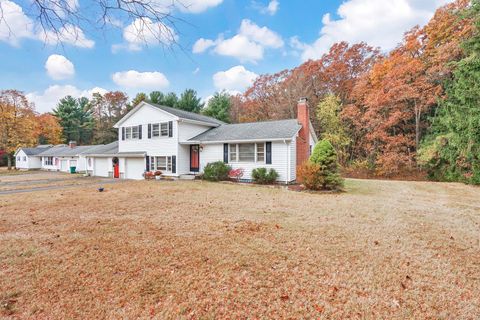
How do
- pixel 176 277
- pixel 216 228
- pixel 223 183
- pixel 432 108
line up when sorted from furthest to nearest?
pixel 432 108 → pixel 223 183 → pixel 216 228 → pixel 176 277

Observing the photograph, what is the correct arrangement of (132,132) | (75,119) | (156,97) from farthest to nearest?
(75,119) < (156,97) < (132,132)

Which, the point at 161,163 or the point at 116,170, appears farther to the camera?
the point at 116,170

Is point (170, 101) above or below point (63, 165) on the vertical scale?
above

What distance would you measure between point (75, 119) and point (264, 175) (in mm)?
43991

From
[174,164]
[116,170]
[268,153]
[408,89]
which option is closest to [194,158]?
[174,164]

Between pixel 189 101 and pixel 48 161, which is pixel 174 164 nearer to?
pixel 189 101

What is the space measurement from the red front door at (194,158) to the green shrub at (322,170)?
27.7 feet

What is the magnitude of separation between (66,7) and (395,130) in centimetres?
2435

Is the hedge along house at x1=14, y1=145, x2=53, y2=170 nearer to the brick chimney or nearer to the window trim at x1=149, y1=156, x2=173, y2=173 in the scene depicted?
the window trim at x1=149, y1=156, x2=173, y2=173

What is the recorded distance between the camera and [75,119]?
42.1 m

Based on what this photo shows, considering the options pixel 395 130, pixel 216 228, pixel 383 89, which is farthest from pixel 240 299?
pixel 395 130

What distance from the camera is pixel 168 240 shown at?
472 centimetres

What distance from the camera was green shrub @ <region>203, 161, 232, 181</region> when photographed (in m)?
14.6

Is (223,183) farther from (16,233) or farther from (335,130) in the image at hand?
(335,130)
